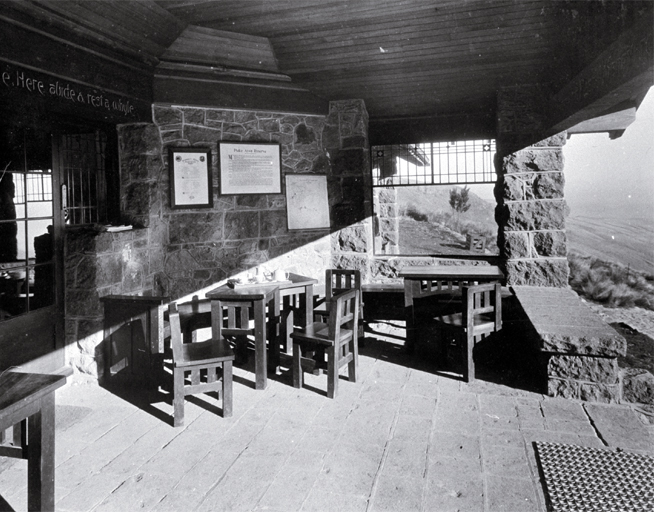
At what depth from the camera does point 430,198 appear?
94.9ft

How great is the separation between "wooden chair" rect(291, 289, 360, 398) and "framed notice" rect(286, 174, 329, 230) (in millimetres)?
2014

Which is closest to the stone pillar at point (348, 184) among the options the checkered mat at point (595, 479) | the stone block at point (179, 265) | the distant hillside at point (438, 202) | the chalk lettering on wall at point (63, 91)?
the stone block at point (179, 265)

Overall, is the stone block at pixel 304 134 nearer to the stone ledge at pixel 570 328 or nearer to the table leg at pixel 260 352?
the table leg at pixel 260 352

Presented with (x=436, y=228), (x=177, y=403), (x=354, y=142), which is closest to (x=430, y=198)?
(x=436, y=228)

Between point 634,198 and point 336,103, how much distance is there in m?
15.9

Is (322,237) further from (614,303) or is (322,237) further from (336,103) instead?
(614,303)

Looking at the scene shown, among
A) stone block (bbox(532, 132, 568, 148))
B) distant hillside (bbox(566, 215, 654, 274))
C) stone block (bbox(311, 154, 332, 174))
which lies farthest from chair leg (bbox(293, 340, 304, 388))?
distant hillside (bbox(566, 215, 654, 274))

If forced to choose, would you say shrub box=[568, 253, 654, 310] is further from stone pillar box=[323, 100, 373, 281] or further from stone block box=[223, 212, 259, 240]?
stone block box=[223, 212, 259, 240]

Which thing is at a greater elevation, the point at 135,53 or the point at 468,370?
the point at 135,53

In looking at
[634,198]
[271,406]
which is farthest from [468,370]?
[634,198]

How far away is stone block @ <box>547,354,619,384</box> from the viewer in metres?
3.64

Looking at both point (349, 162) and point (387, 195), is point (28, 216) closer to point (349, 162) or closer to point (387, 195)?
point (349, 162)

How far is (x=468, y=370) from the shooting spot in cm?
416

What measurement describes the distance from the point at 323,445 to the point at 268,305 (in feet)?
6.22
